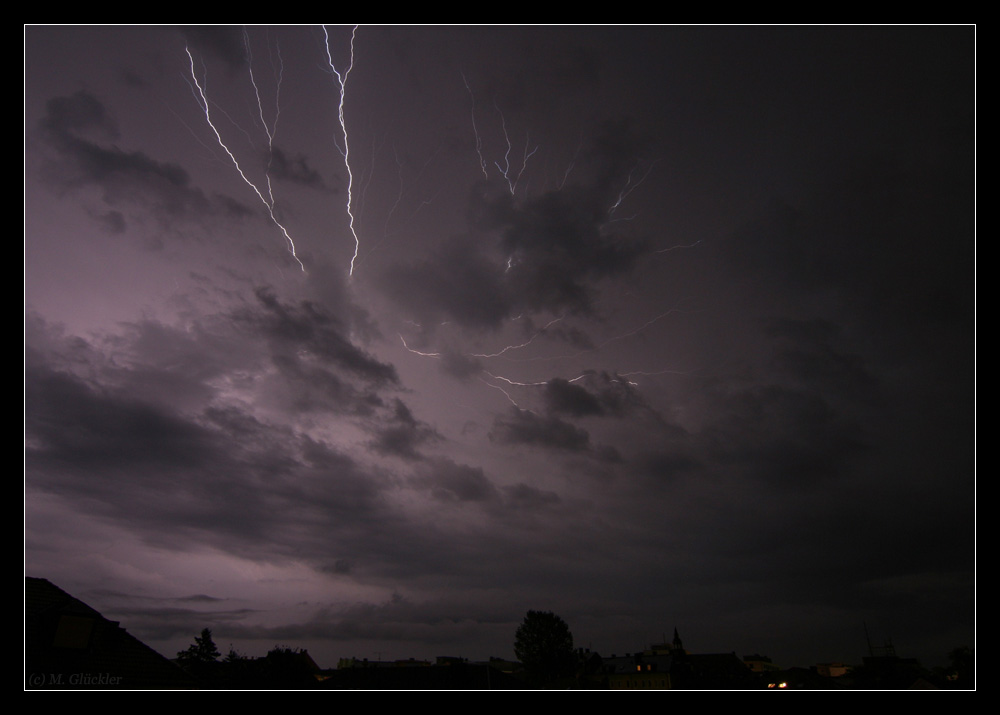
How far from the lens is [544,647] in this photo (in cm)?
5028

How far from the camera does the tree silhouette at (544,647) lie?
49616 mm

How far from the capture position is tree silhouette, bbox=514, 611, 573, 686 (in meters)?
49.6

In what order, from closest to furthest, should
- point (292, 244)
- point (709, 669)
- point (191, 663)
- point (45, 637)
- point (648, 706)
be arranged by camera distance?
point (648, 706)
point (45, 637)
point (292, 244)
point (191, 663)
point (709, 669)

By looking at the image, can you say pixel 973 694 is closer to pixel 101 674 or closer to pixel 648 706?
pixel 648 706

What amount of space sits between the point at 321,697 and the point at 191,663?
52947mm

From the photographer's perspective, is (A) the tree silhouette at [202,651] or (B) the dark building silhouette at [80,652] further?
(A) the tree silhouette at [202,651]

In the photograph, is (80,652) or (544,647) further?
(544,647)

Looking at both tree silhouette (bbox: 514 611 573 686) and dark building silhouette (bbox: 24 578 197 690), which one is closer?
dark building silhouette (bbox: 24 578 197 690)

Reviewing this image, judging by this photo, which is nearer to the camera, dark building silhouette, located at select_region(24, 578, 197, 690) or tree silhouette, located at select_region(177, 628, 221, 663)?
dark building silhouette, located at select_region(24, 578, 197, 690)

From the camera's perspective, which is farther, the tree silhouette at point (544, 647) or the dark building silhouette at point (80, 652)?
the tree silhouette at point (544, 647)
